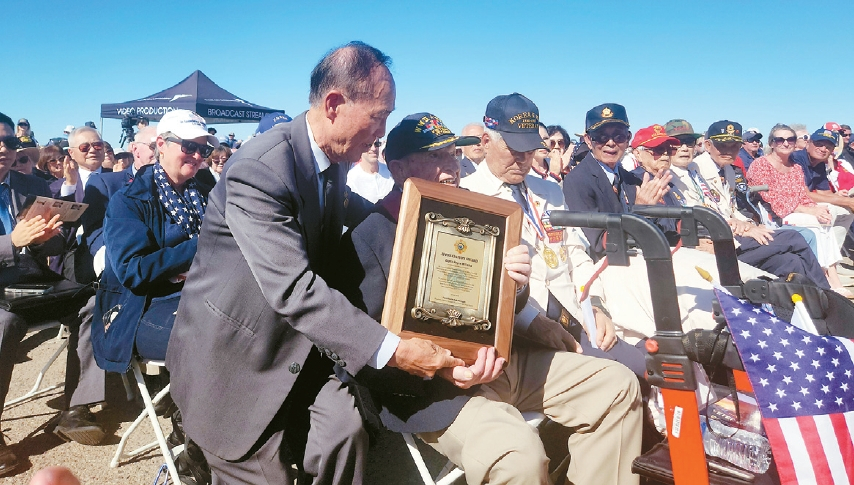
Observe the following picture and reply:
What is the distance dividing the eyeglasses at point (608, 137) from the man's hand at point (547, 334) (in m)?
2.58

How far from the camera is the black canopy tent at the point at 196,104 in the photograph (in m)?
14.5

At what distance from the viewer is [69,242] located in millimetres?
5371

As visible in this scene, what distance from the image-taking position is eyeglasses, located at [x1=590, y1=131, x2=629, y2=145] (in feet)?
16.2

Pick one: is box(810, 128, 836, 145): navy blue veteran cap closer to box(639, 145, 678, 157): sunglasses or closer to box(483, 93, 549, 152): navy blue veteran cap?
box(639, 145, 678, 157): sunglasses

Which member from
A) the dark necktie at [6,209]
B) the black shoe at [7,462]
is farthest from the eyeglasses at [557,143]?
the black shoe at [7,462]

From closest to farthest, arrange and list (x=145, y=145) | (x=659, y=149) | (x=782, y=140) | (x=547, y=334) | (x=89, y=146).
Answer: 1. (x=547, y=334)
2. (x=659, y=149)
3. (x=145, y=145)
4. (x=89, y=146)
5. (x=782, y=140)

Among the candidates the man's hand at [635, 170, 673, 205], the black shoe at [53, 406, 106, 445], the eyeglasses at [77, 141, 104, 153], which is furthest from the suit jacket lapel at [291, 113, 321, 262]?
the eyeglasses at [77, 141, 104, 153]

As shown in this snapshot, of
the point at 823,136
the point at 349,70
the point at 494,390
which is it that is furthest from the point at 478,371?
the point at 823,136

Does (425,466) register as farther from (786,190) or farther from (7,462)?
(786,190)

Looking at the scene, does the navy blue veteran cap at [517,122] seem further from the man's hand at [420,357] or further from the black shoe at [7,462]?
the black shoe at [7,462]

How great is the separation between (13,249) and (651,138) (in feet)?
17.7

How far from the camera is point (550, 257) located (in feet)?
11.6

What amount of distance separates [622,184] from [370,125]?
11.1 ft

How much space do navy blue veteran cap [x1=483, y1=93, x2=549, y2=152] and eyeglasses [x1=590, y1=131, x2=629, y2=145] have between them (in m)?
1.45
